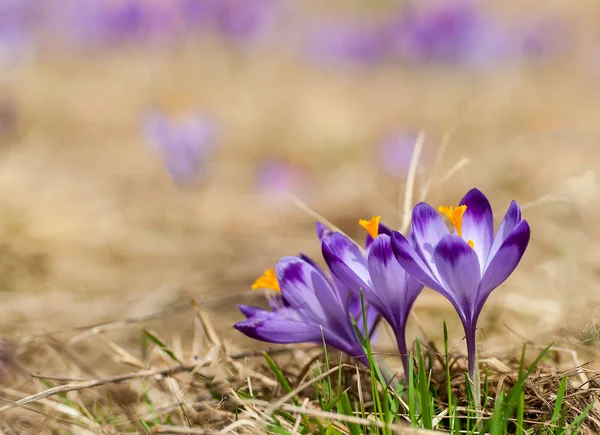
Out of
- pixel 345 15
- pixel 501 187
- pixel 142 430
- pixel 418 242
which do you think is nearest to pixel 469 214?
pixel 418 242

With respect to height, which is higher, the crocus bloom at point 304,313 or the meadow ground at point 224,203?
the meadow ground at point 224,203

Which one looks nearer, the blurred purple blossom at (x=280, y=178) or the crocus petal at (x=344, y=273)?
the crocus petal at (x=344, y=273)

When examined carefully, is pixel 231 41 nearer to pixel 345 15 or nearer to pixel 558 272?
pixel 345 15

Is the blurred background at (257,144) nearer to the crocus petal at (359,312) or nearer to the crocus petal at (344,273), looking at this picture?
the crocus petal at (359,312)

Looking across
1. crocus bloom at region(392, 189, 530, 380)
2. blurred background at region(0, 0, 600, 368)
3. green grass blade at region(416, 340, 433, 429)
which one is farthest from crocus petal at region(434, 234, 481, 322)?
blurred background at region(0, 0, 600, 368)

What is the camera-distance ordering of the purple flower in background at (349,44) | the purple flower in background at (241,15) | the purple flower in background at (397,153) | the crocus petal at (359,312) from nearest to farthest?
the crocus petal at (359,312)
the purple flower in background at (397,153)
the purple flower in background at (241,15)
the purple flower in background at (349,44)

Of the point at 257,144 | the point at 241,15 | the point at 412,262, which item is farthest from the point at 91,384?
the point at 241,15

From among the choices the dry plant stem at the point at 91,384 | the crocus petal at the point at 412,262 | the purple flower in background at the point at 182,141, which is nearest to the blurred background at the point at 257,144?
the purple flower in background at the point at 182,141
